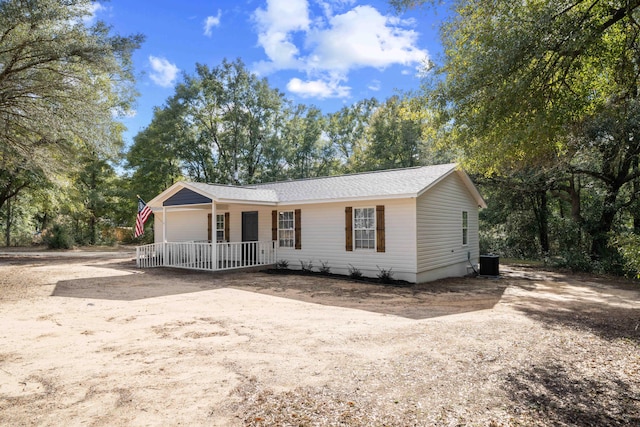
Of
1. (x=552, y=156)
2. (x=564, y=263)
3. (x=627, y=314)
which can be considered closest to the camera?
(x=627, y=314)

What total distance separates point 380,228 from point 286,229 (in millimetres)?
3960

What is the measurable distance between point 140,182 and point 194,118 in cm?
687

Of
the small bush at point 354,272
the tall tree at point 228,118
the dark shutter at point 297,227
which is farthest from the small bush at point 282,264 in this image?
the tall tree at point 228,118

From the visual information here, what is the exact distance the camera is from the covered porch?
12555 mm

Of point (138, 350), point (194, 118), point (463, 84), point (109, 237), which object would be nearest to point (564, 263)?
point (463, 84)

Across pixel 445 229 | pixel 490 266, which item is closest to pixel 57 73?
pixel 445 229

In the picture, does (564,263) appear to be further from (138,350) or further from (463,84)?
(138,350)

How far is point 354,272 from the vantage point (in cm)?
1156

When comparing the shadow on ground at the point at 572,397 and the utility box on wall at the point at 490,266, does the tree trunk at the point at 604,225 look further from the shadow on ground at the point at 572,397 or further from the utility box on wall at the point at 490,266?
the shadow on ground at the point at 572,397

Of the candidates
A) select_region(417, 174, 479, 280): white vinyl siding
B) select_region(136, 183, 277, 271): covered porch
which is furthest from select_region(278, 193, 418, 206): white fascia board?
select_region(136, 183, 277, 271): covered porch

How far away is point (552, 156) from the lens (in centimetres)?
1275

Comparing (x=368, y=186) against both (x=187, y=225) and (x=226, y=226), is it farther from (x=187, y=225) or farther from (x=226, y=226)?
(x=187, y=225)

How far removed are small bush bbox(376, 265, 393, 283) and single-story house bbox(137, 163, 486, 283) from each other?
0.35 ft

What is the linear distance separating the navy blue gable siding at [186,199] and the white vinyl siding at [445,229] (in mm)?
7246
